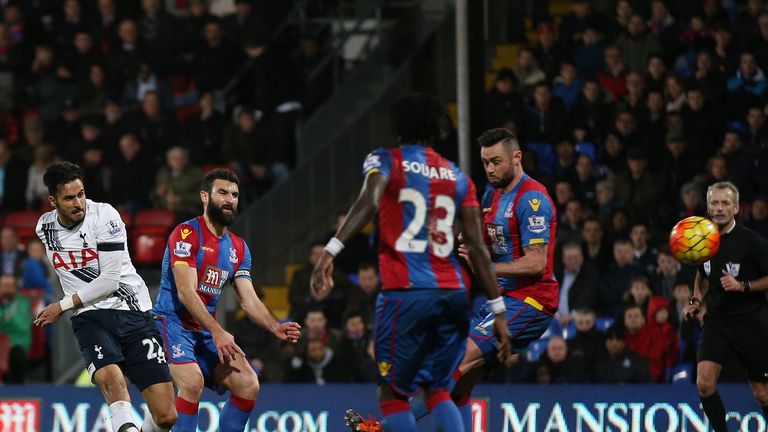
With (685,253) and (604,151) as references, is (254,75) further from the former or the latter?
(685,253)

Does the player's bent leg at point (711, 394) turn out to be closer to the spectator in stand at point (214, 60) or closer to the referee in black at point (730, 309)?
the referee in black at point (730, 309)

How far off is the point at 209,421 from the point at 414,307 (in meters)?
4.89

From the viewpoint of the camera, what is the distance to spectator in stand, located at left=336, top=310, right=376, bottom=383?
13.5 m

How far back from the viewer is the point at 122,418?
9195 millimetres

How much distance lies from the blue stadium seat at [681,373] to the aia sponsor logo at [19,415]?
5877 mm

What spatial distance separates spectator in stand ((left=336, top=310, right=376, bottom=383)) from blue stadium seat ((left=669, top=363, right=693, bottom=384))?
285cm

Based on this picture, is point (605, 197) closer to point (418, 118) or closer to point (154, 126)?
point (154, 126)

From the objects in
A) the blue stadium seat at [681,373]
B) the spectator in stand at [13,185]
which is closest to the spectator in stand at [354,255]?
the blue stadium seat at [681,373]

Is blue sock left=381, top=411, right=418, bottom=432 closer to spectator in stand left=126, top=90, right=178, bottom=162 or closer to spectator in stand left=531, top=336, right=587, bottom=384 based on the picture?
spectator in stand left=531, top=336, right=587, bottom=384

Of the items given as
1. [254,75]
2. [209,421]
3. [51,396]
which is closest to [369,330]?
[209,421]

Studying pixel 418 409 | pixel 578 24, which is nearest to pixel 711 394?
pixel 418 409

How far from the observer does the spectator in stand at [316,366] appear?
1352cm

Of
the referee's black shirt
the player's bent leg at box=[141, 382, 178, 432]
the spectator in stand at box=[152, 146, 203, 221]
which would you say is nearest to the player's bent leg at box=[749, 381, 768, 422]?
the referee's black shirt

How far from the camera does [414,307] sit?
7.69 m
